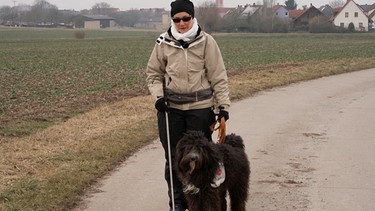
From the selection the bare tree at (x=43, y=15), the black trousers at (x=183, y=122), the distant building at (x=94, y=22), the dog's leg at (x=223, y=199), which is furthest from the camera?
the distant building at (x=94, y=22)

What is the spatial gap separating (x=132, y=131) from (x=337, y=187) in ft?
15.3

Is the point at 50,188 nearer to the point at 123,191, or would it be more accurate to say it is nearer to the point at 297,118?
the point at 123,191

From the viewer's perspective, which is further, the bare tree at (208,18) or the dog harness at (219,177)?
the bare tree at (208,18)

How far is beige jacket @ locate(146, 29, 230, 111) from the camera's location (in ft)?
19.5

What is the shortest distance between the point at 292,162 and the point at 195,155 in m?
4.16

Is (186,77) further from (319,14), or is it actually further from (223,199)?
(319,14)

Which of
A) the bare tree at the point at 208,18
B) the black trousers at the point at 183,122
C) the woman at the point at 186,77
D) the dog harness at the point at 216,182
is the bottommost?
the dog harness at the point at 216,182

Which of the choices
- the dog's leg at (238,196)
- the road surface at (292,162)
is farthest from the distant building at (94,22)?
the dog's leg at (238,196)

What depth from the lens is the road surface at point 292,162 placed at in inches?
279

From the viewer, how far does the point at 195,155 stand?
206 inches

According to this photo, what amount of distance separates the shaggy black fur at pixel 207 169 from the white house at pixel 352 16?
12244 cm

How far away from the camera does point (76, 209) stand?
6758mm

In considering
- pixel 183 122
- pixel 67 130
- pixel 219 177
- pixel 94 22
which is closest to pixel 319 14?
pixel 94 22

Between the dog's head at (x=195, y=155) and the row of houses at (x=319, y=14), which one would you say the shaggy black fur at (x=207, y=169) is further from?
the row of houses at (x=319, y=14)
